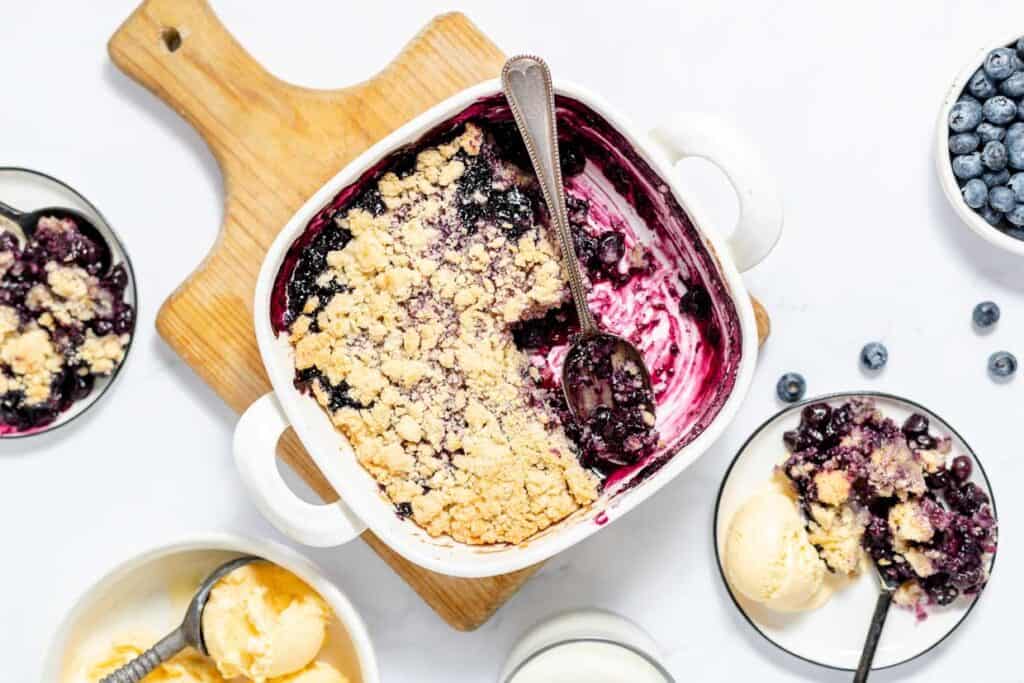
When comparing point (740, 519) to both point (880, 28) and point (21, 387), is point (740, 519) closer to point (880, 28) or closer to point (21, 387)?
point (880, 28)

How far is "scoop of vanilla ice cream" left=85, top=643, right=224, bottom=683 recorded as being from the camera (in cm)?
162

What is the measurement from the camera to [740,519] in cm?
160

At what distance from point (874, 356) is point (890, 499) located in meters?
0.20

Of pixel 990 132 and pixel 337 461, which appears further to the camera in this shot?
pixel 990 132

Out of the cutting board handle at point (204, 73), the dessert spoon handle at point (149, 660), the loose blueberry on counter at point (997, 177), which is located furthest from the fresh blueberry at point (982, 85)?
the dessert spoon handle at point (149, 660)

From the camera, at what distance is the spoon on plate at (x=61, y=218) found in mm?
1586

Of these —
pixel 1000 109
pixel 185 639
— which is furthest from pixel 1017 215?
pixel 185 639

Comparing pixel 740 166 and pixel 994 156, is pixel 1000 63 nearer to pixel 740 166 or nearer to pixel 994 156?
pixel 994 156

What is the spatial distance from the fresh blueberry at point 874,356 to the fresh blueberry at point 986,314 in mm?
135

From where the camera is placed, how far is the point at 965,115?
1.56 metres

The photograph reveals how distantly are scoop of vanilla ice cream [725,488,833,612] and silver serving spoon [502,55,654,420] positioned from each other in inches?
8.6

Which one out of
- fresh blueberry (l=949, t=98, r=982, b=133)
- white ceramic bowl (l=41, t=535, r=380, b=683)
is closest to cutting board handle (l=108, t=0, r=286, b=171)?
white ceramic bowl (l=41, t=535, r=380, b=683)

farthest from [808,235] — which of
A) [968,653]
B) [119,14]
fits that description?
[119,14]

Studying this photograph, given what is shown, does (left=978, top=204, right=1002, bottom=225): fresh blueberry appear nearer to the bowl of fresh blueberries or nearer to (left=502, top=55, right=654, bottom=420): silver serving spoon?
the bowl of fresh blueberries
